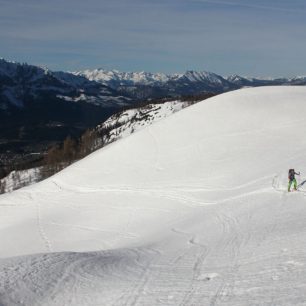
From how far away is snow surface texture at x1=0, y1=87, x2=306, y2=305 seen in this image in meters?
16.7

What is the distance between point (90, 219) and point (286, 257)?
83.4 feet

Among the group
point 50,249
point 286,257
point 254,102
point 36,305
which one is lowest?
point 50,249

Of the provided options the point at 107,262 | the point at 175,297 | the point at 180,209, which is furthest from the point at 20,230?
the point at 175,297

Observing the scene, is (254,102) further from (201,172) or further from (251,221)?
(251,221)

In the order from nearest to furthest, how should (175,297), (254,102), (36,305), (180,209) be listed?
1. (175,297)
2. (36,305)
3. (180,209)
4. (254,102)

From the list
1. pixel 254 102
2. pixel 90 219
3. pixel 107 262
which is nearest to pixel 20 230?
pixel 90 219

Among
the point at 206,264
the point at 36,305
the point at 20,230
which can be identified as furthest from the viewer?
the point at 20,230

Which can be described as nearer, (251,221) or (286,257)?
(286,257)

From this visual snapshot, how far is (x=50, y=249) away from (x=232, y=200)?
1445 cm

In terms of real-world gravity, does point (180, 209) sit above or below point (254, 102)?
below

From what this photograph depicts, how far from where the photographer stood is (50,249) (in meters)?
33.9

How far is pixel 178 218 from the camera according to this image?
3472 centimetres

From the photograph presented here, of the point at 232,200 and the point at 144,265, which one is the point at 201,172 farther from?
the point at 144,265

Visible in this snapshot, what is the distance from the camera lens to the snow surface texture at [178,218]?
16.7m
